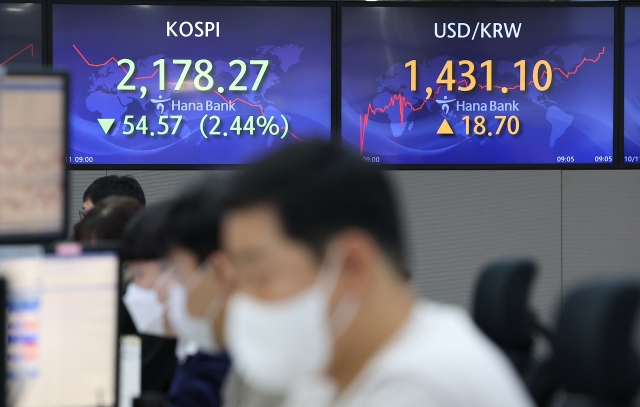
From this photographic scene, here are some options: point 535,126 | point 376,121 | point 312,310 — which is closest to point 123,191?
point 376,121

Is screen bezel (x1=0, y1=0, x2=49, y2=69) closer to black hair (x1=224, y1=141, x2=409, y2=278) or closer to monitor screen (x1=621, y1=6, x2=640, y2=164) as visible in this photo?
monitor screen (x1=621, y1=6, x2=640, y2=164)

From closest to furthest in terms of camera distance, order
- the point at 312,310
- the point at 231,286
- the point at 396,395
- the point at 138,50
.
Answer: the point at 396,395 → the point at 312,310 → the point at 231,286 → the point at 138,50

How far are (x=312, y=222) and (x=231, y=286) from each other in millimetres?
663

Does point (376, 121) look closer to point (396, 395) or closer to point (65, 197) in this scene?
point (65, 197)

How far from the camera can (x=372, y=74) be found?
3916 millimetres

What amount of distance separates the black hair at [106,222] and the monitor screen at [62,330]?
0.63 meters

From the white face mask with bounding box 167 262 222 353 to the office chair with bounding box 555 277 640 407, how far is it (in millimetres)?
627

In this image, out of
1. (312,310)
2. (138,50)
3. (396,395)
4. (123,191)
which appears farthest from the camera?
(138,50)

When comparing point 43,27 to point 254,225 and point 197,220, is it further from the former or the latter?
point 254,225

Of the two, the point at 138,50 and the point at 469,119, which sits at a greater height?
the point at 138,50

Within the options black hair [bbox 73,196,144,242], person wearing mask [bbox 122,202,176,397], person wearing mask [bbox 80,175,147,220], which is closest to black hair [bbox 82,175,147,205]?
person wearing mask [bbox 80,175,147,220]

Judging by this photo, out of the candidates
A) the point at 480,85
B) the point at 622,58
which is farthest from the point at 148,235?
the point at 622,58

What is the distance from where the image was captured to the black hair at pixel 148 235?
1690 mm

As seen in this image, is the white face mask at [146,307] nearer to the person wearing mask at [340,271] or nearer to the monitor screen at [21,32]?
the person wearing mask at [340,271]
